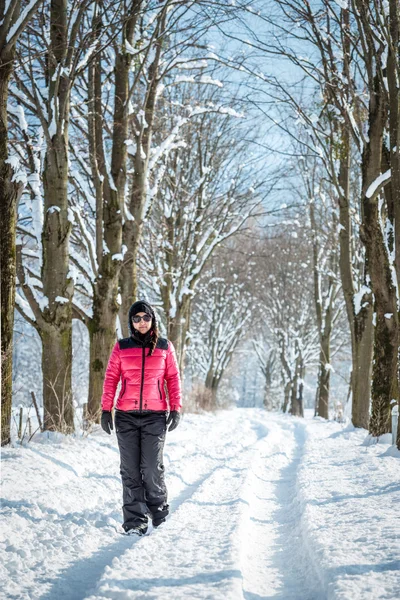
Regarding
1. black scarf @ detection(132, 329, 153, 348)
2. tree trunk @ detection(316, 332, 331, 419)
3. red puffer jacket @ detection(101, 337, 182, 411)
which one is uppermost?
black scarf @ detection(132, 329, 153, 348)

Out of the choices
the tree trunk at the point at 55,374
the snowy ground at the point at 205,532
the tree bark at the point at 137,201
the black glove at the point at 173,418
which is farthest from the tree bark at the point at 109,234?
the black glove at the point at 173,418

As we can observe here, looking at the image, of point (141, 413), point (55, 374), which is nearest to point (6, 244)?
point (55, 374)

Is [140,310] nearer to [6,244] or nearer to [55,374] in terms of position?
[6,244]

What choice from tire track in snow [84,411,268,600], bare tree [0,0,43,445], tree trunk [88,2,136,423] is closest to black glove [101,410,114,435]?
tire track in snow [84,411,268,600]

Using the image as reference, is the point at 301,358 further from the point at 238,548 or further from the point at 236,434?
the point at 238,548

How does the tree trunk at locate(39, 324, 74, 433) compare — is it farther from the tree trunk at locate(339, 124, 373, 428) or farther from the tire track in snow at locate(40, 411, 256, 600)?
the tree trunk at locate(339, 124, 373, 428)

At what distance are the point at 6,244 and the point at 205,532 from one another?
3.84 metres

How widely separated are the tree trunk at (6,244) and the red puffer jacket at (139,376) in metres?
2.10

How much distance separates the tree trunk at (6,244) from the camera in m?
5.57

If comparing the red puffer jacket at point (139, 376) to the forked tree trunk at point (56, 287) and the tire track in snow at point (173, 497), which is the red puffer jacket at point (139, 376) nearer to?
the tire track in snow at point (173, 497)

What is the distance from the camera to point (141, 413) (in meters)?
4.36

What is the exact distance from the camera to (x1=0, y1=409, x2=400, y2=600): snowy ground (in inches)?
114

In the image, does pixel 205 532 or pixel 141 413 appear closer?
pixel 205 532

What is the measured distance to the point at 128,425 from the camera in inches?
172
